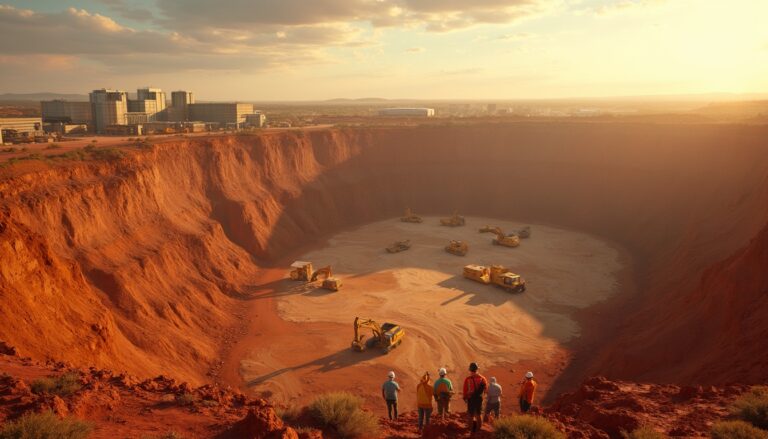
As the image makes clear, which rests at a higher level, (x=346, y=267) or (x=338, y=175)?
(x=338, y=175)

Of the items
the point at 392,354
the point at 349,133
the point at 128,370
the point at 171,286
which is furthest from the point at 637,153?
the point at 128,370

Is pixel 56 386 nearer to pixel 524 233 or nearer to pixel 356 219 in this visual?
pixel 524 233

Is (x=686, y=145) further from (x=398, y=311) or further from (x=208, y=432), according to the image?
(x=208, y=432)

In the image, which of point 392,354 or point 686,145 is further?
point 686,145

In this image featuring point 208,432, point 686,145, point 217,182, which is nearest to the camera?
Result: point 208,432

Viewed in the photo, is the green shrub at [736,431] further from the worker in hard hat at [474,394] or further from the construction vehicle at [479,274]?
the construction vehicle at [479,274]

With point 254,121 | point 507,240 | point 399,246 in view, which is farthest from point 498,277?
point 254,121

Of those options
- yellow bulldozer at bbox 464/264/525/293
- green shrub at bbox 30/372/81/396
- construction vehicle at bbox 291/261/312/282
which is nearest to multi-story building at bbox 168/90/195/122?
construction vehicle at bbox 291/261/312/282
